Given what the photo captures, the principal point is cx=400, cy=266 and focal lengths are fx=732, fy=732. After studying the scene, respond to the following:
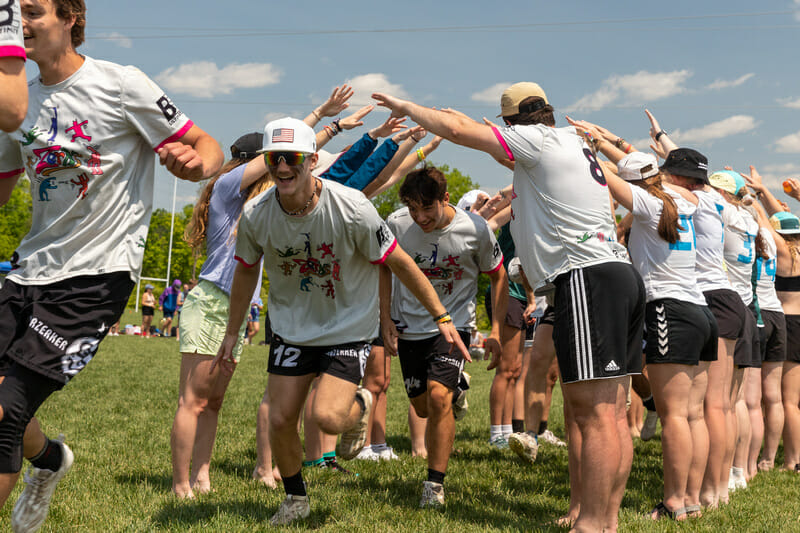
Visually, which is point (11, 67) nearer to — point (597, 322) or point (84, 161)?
point (84, 161)

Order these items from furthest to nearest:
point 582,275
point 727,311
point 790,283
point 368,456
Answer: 1. point 790,283
2. point 368,456
3. point 727,311
4. point 582,275

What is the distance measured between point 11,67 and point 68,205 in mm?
982

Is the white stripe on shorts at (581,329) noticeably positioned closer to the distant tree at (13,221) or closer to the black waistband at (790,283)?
the black waistband at (790,283)

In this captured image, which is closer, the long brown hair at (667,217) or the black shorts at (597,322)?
the black shorts at (597,322)

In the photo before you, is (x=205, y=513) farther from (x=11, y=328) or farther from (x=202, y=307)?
(x=11, y=328)

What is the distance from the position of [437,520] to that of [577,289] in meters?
1.81

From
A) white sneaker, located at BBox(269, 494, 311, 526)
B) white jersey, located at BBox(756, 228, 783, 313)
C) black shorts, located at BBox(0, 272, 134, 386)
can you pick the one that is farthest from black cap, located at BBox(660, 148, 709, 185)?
black shorts, located at BBox(0, 272, 134, 386)

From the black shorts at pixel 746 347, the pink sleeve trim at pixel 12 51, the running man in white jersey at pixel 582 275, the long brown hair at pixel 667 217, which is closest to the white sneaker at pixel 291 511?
the running man in white jersey at pixel 582 275

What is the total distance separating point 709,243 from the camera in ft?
20.4

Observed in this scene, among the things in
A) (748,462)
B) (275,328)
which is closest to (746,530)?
(748,462)

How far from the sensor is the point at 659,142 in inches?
304

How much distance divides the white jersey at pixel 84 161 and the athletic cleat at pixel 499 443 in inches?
226

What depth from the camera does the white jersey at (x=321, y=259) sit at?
4496mm

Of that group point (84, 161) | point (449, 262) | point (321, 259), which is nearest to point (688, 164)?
point (449, 262)
